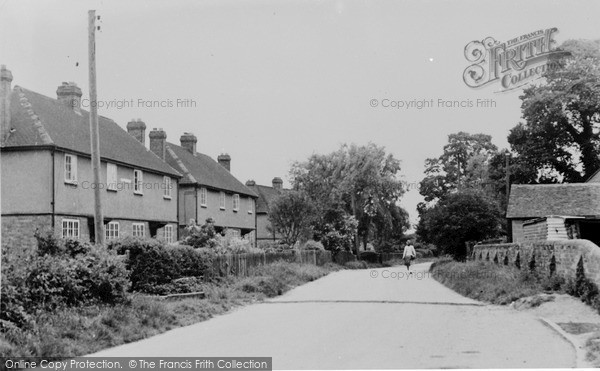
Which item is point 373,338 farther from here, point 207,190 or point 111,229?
point 207,190

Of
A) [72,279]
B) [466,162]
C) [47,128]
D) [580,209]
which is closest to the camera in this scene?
[72,279]

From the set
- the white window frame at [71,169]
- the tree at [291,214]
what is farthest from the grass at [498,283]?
the tree at [291,214]

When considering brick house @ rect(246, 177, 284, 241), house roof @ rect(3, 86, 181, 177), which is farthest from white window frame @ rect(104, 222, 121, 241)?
brick house @ rect(246, 177, 284, 241)

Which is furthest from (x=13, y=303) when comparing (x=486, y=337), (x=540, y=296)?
(x=540, y=296)

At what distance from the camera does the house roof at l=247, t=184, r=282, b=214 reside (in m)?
65.2

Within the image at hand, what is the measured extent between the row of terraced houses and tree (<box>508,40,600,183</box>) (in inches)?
868

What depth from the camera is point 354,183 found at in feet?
217

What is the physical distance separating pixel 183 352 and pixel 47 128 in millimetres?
19644

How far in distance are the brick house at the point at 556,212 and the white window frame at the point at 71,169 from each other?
18622 millimetres

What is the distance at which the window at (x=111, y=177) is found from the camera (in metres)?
31.9

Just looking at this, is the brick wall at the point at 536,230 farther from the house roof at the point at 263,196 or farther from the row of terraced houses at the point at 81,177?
the house roof at the point at 263,196

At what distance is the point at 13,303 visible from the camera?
1168cm

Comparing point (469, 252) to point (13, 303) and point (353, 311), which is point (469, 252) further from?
point (13, 303)

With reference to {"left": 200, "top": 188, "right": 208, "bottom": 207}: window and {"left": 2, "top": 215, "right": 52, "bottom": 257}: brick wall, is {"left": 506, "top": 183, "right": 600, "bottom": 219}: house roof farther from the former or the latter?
{"left": 2, "top": 215, "right": 52, "bottom": 257}: brick wall
